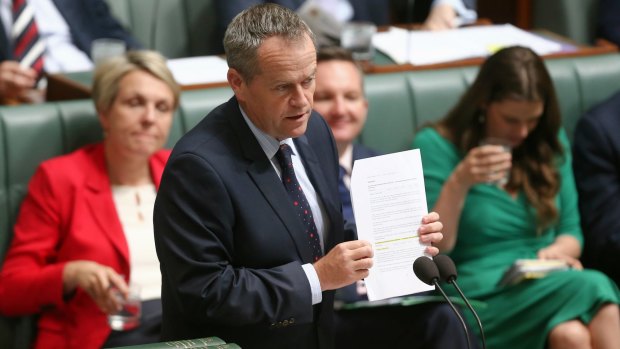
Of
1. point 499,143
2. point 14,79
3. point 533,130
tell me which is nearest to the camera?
point 499,143

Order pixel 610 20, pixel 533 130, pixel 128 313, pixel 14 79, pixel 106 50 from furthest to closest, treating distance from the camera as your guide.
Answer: pixel 610 20, pixel 106 50, pixel 14 79, pixel 533 130, pixel 128 313

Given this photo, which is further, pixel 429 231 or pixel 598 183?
pixel 598 183

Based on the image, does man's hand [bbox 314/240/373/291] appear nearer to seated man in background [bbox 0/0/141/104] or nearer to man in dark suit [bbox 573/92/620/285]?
man in dark suit [bbox 573/92/620/285]

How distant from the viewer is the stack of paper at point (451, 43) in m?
3.87

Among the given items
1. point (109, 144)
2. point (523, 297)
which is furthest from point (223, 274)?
point (523, 297)

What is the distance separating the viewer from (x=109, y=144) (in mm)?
3127

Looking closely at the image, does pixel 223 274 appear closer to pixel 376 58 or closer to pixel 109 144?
pixel 109 144

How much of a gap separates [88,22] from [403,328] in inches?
73.8

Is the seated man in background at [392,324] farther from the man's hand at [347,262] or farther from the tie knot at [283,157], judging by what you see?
the man's hand at [347,262]

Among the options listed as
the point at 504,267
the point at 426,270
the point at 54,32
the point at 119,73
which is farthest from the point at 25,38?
the point at 426,270

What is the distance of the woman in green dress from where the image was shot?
3094mm

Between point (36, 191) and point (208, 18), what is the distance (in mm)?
1630

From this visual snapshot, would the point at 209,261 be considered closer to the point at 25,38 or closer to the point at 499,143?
the point at 499,143

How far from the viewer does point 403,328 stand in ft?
9.80
